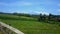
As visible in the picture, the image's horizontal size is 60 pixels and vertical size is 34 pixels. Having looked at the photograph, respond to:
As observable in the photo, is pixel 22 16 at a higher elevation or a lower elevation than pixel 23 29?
higher

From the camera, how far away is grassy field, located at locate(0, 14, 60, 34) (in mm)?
5684

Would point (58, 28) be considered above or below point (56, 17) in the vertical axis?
below

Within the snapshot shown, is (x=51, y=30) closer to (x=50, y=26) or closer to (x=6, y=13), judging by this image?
(x=50, y=26)

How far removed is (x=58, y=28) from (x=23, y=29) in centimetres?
126

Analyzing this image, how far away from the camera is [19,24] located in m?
5.81

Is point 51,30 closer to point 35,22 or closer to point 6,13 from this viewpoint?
point 35,22

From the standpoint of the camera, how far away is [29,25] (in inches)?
232

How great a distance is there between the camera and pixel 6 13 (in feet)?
20.0

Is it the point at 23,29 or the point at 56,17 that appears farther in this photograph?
the point at 56,17

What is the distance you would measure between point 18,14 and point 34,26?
2.58ft

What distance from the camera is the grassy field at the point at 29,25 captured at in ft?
18.6

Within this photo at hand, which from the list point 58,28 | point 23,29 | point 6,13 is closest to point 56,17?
point 58,28

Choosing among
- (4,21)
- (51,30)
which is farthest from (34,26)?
(4,21)

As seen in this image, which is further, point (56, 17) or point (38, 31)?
point (56, 17)
